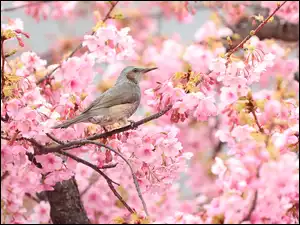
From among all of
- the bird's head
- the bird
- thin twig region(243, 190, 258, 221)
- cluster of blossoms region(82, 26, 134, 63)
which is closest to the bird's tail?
the bird

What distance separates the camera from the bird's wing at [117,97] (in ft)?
7.57

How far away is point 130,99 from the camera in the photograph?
240 cm

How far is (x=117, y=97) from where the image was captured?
93.5 inches

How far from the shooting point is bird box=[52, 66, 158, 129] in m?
2.24

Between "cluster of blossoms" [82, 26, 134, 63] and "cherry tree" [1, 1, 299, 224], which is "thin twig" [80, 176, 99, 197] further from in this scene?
"cluster of blossoms" [82, 26, 134, 63]

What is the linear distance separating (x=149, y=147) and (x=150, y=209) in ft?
5.89

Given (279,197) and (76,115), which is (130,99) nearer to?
(76,115)

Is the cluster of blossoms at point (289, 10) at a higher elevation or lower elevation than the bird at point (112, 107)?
higher

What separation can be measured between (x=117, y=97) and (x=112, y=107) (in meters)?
0.07

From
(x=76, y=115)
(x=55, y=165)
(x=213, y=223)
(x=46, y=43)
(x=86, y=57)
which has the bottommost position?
(x=213, y=223)

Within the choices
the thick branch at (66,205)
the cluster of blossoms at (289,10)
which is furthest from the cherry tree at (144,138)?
the cluster of blossoms at (289,10)

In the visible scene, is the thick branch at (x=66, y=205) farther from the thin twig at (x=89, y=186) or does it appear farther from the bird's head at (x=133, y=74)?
the bird's head at (x=133, y=74)

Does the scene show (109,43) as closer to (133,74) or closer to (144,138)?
(133,74)

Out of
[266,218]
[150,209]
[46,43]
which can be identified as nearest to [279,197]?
[266,218]
